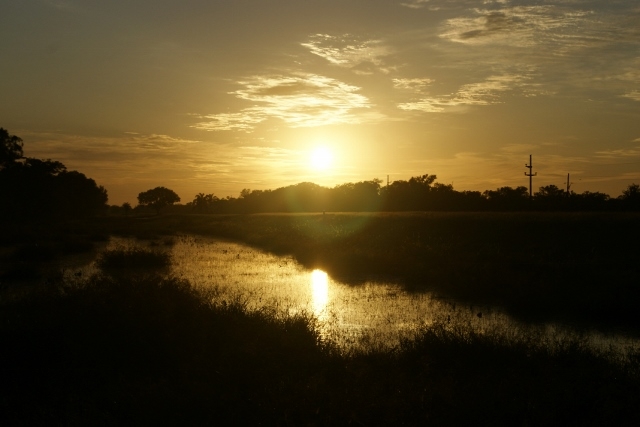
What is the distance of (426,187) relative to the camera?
10000cm

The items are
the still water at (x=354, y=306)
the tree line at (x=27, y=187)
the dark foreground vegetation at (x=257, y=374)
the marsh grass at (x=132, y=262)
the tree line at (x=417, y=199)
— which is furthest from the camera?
the tree line at (x=417, y=199)

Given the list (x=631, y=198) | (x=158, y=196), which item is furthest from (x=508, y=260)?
(x=158, y=196)

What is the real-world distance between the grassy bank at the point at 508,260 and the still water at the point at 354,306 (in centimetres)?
161

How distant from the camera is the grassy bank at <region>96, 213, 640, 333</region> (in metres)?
16.8

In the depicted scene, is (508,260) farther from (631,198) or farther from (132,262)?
(631,198)

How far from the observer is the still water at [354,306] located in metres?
12.7

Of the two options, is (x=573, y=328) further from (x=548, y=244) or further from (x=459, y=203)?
(x=459, y=203)

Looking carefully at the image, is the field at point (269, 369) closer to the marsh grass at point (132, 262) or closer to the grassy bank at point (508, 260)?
the grassy bank at point (508, 260)

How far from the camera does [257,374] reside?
802 cm

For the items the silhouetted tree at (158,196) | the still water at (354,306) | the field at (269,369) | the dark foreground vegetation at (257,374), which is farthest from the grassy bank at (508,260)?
the silhouetted tree at (158,196)

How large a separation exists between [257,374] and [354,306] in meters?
9.54

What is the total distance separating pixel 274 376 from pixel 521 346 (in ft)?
17.6

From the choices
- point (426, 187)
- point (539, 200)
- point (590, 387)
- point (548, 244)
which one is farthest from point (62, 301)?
point (426, 187)

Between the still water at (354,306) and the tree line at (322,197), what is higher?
the tree line at (322,197)
